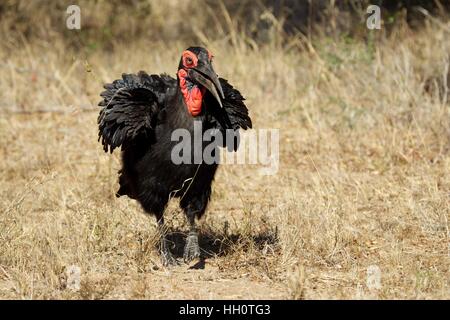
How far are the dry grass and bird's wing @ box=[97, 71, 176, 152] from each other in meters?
0.70

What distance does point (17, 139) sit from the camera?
8.23m

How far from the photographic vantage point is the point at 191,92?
484 cm

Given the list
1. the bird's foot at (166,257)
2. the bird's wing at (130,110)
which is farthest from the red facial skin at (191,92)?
the bird's foot at (166,257)

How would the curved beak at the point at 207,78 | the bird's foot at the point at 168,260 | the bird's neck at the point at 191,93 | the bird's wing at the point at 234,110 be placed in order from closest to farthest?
the curved beak at the point at 207,78 < the bird's neck at the point at 191,93 < the bird's foot at the point at 168,260 < the bird's wing at the point at 234,110

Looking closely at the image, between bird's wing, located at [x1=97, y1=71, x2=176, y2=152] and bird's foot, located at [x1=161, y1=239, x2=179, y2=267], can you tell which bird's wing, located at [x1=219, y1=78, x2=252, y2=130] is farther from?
bird's foot, located at [x1=161, y1=239, x2=179, y2=267]

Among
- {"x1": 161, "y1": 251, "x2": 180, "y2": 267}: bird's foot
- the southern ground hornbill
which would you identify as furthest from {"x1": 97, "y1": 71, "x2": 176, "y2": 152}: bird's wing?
{"x1": 161, "y1": 251, "x2": 180, "y2": 267}: bird's foot

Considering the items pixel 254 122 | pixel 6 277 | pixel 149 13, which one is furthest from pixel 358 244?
pixel 149 13

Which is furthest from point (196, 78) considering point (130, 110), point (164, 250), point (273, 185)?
point (273, 185)

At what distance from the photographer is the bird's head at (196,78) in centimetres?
476

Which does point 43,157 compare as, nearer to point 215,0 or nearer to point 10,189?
point 10,189

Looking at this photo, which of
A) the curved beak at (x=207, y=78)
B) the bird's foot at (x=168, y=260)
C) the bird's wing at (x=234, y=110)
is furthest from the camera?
the bird's wing at (x=234, y=110)

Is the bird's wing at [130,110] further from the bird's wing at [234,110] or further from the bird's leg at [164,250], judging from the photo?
the bird's leg at [164,250]
